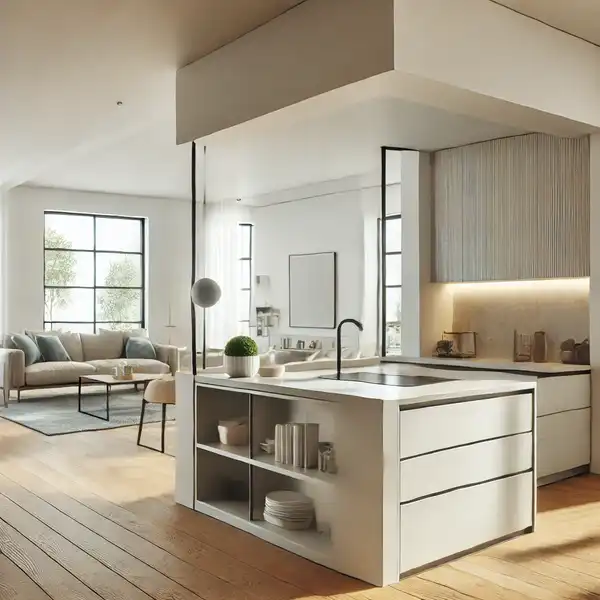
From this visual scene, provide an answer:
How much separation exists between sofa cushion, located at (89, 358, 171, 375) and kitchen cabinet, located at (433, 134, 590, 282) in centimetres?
444

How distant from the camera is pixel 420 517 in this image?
3295 millimetres

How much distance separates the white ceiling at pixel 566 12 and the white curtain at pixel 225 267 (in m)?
6.41

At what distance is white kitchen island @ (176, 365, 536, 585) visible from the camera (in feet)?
10.5

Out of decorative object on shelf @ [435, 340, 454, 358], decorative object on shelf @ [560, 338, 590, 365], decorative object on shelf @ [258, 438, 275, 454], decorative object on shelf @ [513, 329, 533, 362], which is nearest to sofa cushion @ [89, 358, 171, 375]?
decorative object on shelf @ [435, 340, 454, 358]

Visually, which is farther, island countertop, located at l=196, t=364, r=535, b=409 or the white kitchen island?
island countertop, located at l=196, t=364, r=535, b=409

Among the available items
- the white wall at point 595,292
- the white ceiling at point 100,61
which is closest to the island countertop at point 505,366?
the white wall at point 595,292

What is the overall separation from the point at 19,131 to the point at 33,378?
3.17 m

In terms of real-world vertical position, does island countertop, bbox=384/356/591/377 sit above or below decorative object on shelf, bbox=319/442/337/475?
Answer: above

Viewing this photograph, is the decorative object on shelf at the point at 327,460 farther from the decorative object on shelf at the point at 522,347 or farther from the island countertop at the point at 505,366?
the decorative object on shelf at the point at 522,347

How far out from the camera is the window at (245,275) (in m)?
10.3

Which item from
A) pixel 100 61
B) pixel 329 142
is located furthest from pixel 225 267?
pixel 100 61

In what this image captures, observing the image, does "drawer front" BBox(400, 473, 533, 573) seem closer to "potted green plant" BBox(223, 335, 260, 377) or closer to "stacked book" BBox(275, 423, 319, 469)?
"stacked book" BBox(275, 423, 319, 469)

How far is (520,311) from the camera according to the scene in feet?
20.2

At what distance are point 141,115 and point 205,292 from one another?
2217 mm
